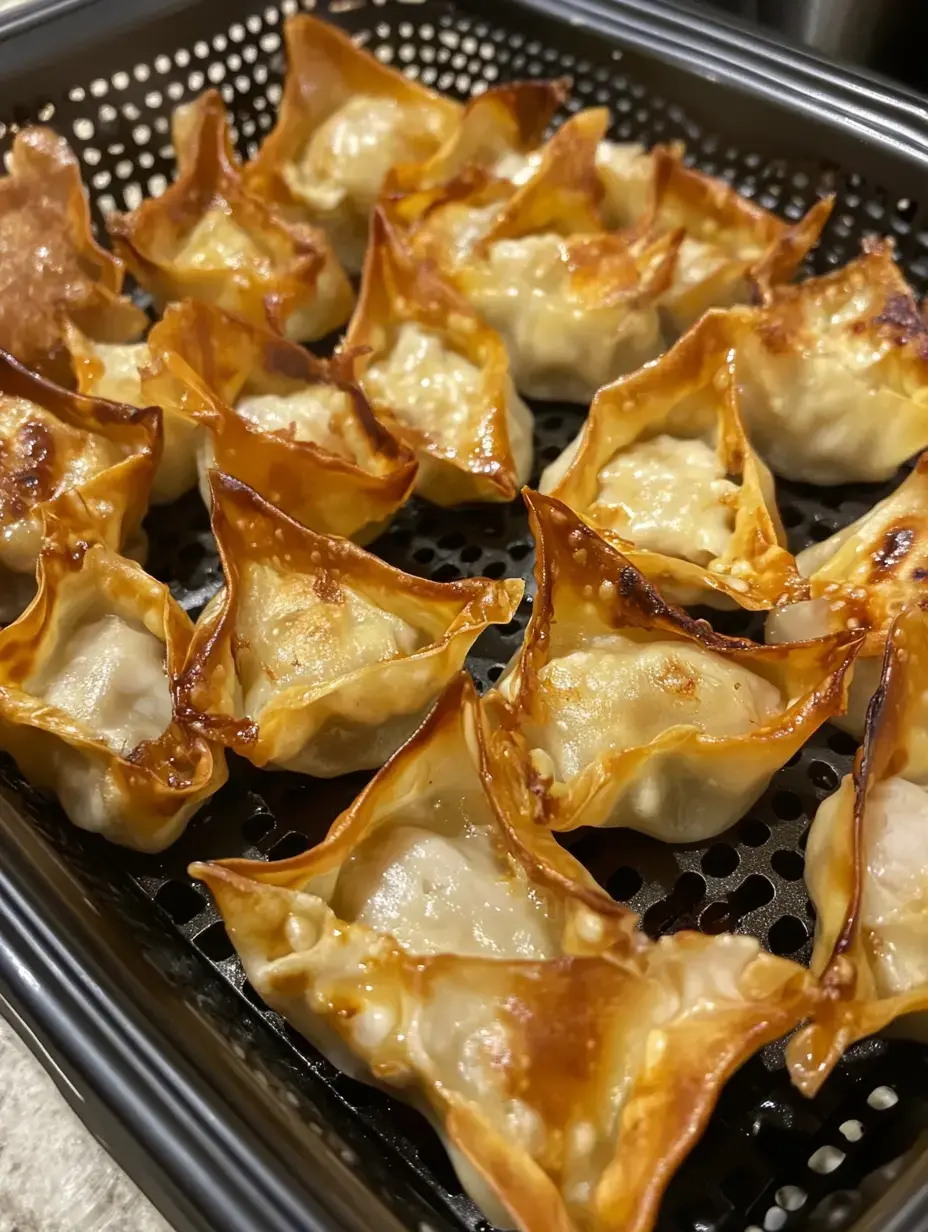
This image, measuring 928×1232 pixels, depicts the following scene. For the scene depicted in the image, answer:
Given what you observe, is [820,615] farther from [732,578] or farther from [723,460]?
[723,460]

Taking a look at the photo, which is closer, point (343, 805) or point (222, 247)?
point (343, 805)

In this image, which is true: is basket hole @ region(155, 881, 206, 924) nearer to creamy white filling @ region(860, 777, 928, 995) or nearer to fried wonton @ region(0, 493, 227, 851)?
fried wonton @ region(0, 493, 227, 851)

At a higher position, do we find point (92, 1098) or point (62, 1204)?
point (92, 1098)

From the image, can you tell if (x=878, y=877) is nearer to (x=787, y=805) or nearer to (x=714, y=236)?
(x=787, y=805)

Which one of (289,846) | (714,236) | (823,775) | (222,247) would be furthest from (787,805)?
(222,247)

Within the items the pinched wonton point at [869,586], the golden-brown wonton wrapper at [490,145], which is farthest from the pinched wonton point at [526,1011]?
the golden-brown wonton wrapper at [490,145]

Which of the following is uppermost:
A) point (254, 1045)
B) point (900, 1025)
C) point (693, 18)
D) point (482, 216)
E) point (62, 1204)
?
point (693, 18)

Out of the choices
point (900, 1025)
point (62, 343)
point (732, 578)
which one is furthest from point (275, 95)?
point (900, 1025)
